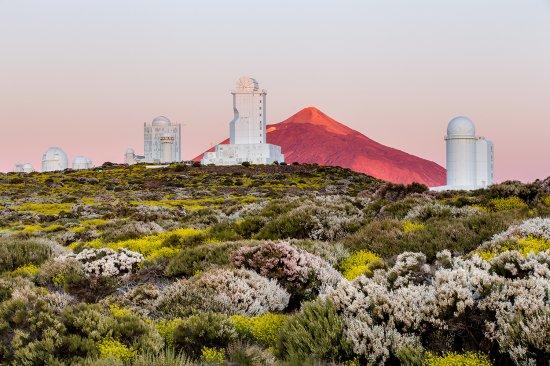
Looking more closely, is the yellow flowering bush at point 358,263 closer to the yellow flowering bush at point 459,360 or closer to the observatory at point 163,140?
the yellow flowering bush at point 459,360

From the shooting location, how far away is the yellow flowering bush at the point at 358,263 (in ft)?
31.3

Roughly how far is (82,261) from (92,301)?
2.23m

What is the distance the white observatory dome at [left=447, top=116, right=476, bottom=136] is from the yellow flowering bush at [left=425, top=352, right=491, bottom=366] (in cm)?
4716

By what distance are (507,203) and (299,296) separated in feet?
29.8

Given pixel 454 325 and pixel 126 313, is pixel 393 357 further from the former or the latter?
pixel 126 313

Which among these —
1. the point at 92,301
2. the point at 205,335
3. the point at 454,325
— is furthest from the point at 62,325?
the point at 454,325

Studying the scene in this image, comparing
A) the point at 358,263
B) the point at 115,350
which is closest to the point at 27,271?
the point at 115,350

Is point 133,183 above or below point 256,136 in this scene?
below

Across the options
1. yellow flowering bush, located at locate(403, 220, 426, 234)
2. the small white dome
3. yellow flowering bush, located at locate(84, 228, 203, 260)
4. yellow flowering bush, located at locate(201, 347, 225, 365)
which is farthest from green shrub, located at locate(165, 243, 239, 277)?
the small white dome

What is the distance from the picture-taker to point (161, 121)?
118688 millimetres

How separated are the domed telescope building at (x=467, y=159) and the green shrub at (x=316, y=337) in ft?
137

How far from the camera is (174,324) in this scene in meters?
7.14

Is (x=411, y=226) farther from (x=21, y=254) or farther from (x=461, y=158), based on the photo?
(x=461, y=158)

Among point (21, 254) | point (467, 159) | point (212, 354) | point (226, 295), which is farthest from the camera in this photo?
point (467, 159)
